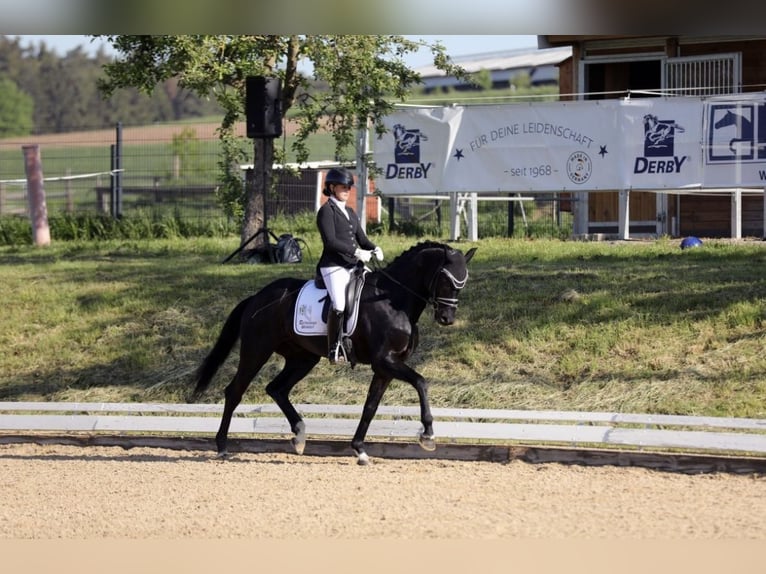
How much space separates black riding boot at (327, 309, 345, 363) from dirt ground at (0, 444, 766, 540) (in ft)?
3.13

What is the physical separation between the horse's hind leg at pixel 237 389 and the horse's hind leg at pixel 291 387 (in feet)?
0.67

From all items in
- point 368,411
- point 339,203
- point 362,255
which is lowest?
point 368,411

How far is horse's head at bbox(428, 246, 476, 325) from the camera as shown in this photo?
9.61 metres

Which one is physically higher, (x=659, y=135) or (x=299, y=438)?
(x=659, y=135)

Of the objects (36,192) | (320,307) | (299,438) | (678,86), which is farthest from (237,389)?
(36,192)

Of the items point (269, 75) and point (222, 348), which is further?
point (269, 75)

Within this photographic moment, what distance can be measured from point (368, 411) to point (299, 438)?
27.5 inches

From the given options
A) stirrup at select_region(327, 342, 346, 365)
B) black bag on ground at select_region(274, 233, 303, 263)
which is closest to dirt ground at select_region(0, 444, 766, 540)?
stirrup at select_region(327, 342, 346, 365)

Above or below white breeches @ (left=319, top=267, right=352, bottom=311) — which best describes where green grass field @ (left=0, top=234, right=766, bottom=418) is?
below

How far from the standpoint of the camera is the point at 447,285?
9.64 m

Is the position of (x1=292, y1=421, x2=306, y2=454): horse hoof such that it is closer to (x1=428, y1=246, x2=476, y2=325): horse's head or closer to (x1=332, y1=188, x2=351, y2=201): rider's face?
(x1=428, y1=246, x2=476, y2=325): horse's head

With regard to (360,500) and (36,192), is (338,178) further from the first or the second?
(36,192)

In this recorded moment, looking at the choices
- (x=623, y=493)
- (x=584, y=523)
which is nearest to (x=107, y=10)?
(x=584, y=523)

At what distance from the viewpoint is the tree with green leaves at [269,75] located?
1645 cm
